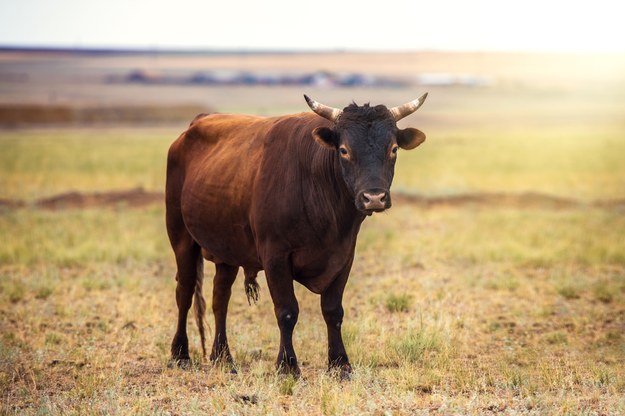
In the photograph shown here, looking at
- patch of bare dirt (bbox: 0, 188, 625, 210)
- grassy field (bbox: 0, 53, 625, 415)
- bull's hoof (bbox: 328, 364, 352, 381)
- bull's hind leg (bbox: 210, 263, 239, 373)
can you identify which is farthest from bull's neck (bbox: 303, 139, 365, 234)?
patch of bare dirt (bbox: 0, 188, 625, 210)

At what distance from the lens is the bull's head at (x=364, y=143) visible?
Answer: 25.9 feet

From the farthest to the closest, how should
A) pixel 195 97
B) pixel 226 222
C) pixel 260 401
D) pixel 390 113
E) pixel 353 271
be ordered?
1. pixel 195 97
2. pixel 353 271
3. pixel 226 222
4. pixel 390 113
5. pixel 260 401

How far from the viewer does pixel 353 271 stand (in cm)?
1507

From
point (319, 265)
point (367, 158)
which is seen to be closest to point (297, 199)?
point (319, 265)

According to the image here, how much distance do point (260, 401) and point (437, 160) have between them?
34677 millimetres

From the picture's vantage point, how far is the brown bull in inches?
320

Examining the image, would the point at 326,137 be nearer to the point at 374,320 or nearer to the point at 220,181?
the point at 220,181

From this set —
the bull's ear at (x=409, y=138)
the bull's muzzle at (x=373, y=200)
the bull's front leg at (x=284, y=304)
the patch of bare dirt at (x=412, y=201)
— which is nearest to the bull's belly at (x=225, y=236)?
the bull's front leg at (x=284, y=304)

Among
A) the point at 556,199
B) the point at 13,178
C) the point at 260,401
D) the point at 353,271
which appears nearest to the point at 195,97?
the point at 13,178

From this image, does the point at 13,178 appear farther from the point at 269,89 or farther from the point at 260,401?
the point at 269,89

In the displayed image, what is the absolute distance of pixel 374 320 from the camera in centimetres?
1128

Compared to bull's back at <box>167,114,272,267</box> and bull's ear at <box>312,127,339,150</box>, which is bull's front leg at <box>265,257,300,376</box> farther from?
bull's ear at <box>312,127,339,150</box>

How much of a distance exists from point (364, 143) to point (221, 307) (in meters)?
2.77

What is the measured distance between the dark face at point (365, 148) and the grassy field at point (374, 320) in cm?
163
